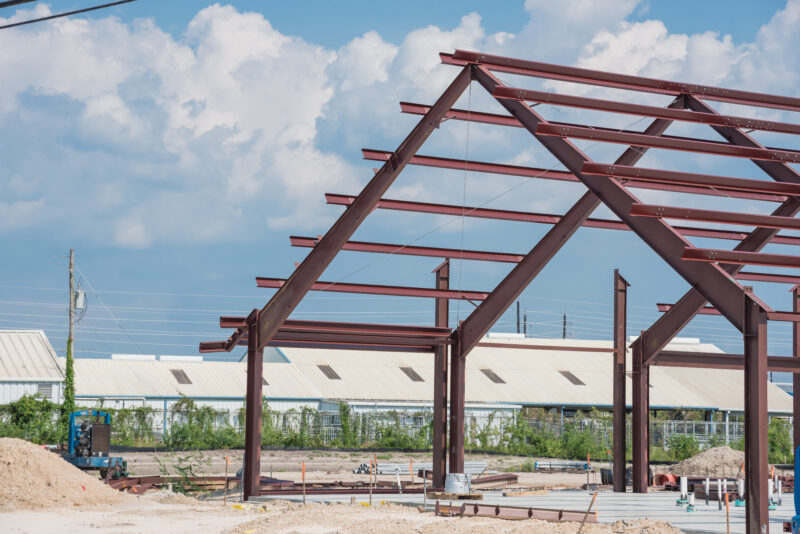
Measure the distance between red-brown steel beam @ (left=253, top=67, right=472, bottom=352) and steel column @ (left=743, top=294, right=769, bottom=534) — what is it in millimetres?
8077

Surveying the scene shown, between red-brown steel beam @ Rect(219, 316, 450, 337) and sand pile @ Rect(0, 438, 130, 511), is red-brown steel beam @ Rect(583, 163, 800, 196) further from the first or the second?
sand pile @ Rect(0, 438, 130, 511)

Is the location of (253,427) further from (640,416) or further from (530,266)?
(640,416)

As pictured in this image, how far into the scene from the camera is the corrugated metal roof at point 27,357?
182 ft

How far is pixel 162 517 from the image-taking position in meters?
22.3

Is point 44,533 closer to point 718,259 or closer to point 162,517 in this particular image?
point 162,517

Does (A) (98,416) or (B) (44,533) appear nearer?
(B) (44,533)

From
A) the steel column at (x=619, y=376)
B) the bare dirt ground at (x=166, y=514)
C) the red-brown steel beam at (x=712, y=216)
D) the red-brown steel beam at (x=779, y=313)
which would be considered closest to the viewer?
the red-brown steel beam at (x=712, y=216)

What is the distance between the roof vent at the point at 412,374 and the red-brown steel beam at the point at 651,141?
47488 millimetres

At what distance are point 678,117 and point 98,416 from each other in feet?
72.1

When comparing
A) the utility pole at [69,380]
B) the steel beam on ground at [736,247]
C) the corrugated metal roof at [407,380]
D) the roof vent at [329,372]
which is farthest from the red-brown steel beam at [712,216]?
the roof vent at [329,372]

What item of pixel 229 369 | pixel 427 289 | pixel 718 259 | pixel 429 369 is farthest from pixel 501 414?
pixel 718 259

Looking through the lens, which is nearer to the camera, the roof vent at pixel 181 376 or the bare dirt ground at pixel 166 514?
the bare dirt ground at pixel 166 514

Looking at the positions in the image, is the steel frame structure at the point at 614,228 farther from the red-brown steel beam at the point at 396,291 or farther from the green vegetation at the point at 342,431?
the green vegetation at the point at 342,431

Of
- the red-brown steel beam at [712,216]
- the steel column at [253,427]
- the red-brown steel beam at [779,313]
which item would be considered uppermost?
the red-brown steel beam at [712,216]
